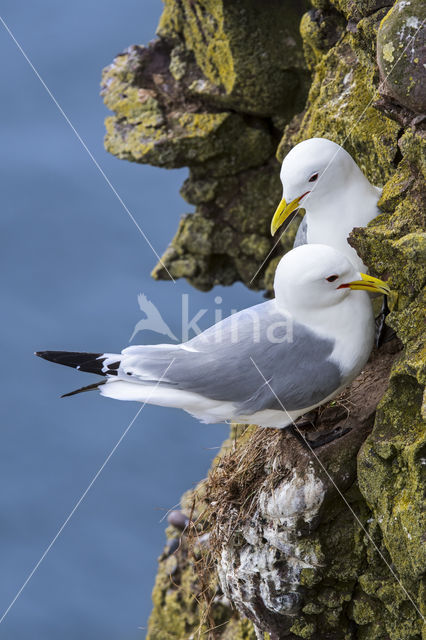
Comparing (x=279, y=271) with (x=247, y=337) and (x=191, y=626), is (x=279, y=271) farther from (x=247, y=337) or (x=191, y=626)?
(x=191, y=626)

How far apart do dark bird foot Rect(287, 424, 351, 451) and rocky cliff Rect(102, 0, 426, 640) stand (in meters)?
0.02

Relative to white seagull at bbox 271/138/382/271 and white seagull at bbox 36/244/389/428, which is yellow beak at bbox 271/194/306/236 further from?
white seagull at bbox 36/244/389/428

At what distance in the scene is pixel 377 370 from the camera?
97.6 inches

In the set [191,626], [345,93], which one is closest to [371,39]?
[345,93]

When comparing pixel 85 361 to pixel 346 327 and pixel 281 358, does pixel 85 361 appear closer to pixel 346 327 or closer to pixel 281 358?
pixel 281 358

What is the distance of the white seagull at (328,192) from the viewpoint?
7.72ft

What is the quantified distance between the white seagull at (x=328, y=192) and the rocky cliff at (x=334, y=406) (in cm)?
10

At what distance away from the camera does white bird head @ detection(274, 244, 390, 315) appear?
214 cm

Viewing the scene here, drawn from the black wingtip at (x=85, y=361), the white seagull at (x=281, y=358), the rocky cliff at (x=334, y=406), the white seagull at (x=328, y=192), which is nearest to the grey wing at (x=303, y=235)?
the white seagull at (x=328, y=192)

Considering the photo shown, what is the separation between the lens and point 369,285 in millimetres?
2156

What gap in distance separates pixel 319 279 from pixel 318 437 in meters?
0.48

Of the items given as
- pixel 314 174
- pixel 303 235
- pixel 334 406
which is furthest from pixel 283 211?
pixel 334 406

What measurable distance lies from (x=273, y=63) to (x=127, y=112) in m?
0.77

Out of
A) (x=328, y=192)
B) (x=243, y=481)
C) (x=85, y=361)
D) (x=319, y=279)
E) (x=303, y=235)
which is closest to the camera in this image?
(x=319, y=279)
